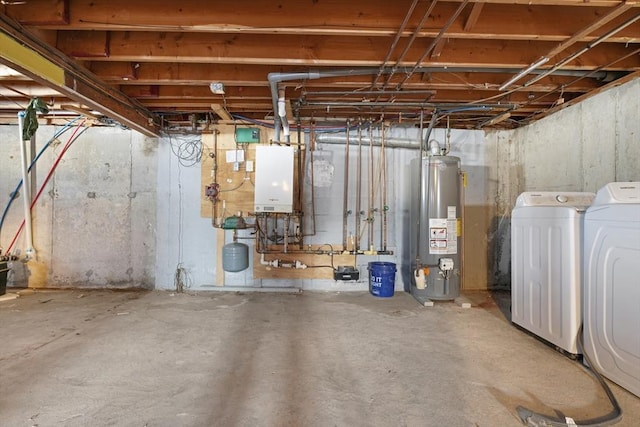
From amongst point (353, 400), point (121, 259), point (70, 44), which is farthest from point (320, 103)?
point (121, 259)

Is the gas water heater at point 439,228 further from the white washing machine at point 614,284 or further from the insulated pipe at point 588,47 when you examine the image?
the white washing machine at point 614,284

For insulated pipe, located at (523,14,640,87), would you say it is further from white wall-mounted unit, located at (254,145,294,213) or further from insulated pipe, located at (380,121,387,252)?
white wall-mounted unit, located at (254,145,294,213)

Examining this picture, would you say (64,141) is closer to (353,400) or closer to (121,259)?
(121,259)

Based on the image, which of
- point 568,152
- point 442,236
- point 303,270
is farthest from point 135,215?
point 568,152

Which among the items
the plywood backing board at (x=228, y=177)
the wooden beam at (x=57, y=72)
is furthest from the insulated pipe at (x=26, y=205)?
the plywood backing board at (x=228, y=177)

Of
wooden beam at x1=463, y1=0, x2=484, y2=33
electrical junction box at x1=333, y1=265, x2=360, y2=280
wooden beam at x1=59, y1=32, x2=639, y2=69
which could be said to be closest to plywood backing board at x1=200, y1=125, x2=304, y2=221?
electrical junction box at x1=333, y1=265, x2=360, y2=280

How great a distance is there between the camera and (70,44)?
2.08m

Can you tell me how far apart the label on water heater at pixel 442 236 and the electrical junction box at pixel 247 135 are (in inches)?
92.0

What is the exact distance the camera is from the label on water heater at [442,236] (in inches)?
122

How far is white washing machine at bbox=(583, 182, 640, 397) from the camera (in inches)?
60.8

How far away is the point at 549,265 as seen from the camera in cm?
207

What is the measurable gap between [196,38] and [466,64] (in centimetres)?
205

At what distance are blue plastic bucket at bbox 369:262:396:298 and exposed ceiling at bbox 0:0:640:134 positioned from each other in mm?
1761

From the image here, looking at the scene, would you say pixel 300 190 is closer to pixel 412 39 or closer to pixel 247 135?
pixel 247 135
